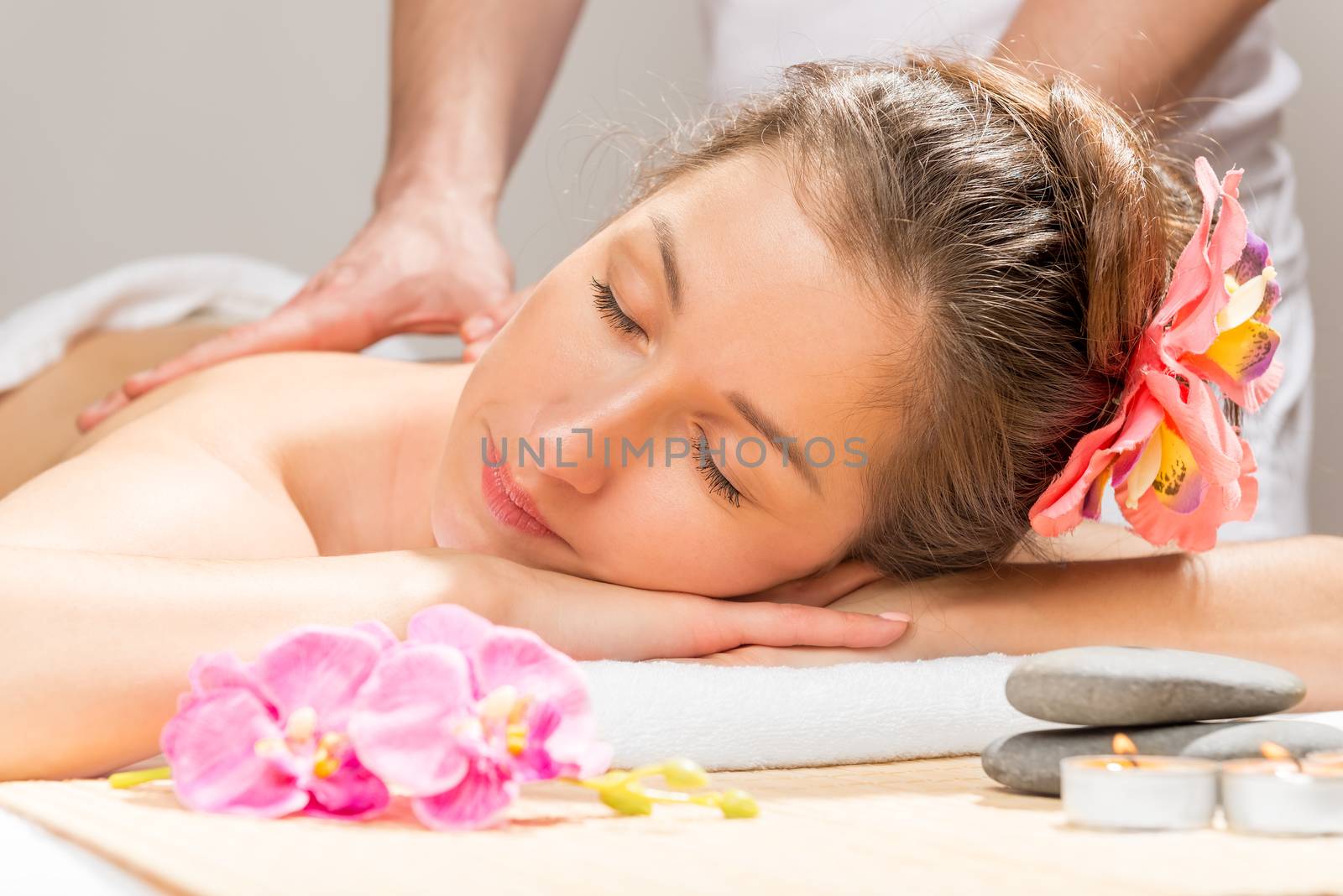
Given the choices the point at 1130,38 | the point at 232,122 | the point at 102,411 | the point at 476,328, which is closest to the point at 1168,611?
the point at 1130,38

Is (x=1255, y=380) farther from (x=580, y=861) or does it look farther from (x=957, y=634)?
(x=580, y=861)

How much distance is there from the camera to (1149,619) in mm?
1160

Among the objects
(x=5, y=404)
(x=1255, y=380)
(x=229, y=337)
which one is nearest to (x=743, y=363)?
(x=1255, y=380)

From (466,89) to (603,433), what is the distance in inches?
44.9

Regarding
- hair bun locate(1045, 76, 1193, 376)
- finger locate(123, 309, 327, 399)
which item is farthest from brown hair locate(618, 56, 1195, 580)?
finger locate(123, 309, 327, 399)

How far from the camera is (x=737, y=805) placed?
0.71 m

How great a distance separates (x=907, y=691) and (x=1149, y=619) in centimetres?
32

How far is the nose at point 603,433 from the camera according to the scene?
3.36ft

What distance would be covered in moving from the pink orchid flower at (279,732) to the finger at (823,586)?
553mm

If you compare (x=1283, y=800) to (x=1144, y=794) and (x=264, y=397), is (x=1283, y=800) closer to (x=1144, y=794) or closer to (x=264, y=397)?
(x=1144, y=794)

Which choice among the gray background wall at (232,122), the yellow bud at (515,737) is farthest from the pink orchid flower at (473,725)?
the gray background wall at (232,122)

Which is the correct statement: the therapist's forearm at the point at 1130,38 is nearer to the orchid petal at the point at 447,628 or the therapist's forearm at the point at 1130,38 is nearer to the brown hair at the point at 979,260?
the brown hair at the point at 979,260

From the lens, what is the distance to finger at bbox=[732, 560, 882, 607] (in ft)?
3.98

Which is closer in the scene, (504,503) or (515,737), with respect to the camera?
(515,737)
